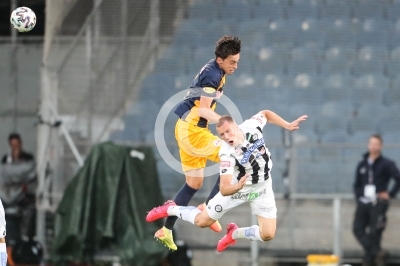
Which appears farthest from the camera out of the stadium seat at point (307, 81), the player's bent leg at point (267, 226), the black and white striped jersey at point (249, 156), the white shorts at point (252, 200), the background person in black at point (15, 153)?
the background person in black at point (15, 153)

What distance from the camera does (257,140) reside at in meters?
10.6

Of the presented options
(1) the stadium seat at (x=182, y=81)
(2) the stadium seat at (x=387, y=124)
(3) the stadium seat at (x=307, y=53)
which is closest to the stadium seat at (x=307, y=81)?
(3) the stadium seat at (x=307, y=53)

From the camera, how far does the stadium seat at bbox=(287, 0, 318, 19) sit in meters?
16.3

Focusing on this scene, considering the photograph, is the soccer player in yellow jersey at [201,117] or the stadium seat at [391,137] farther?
the stadium seat at [391,137]

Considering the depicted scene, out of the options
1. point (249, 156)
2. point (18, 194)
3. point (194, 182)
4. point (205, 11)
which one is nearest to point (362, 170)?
point (205, 11)

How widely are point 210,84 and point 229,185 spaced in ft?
3.42

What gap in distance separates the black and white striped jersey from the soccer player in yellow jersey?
0.36 meters

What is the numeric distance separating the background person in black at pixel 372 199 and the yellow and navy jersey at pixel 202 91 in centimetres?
424

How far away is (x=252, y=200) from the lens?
11117 mm

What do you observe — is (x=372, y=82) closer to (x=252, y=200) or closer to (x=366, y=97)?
(x=366, y=97)

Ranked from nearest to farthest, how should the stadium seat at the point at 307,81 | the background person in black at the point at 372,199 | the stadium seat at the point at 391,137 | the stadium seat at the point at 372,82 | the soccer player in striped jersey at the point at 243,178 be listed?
the soccer player in striped jersey at the point at 243,178
the background person in black at the point at 372,199
the stadium seat at the point at 391,137
the stadium seat at the point at 372,82
the stadium seat at the point at 307,81

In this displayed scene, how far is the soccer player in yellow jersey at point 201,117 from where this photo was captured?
34.6 feet

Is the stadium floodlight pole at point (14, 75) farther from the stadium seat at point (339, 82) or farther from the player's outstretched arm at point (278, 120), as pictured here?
the player's outstretched arm at point (278, 120)

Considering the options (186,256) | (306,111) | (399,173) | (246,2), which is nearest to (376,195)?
(399,173)
